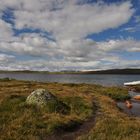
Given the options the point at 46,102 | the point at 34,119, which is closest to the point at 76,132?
the point at 34,119

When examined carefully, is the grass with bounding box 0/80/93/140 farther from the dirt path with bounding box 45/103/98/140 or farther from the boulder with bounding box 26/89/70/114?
the dirt path with bounding box 45/103/98/140

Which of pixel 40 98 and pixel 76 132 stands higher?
pixel 40 98

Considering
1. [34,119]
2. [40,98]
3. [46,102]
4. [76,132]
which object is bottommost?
[76,132]

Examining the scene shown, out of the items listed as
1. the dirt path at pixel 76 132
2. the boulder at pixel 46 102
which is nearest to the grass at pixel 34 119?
the boulder at pixel 46 102

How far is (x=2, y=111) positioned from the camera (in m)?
20.2

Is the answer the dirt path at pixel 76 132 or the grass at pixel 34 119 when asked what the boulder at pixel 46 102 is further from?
the dirt path at pixel 76 132


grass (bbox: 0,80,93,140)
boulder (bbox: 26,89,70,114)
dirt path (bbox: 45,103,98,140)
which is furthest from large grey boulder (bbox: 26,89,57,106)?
dirt path (bbox: 45,103,98,140)

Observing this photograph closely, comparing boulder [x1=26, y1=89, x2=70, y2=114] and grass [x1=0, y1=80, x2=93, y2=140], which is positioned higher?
boulder [x1=26, y1=89, x2=70, y2=114]

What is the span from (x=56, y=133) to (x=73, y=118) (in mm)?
3843

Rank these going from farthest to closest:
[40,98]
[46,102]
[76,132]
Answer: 1. [40,98]
2. [46,102]
3. [76,132]

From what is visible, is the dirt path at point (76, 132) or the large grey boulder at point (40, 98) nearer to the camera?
the dirt path at point (76, 132)

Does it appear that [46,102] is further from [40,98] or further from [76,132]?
[76,132]

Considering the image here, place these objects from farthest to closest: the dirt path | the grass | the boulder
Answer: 1. the boulder
2. the dirt path
3. the grass

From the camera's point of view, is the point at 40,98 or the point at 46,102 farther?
the point at 40,98
